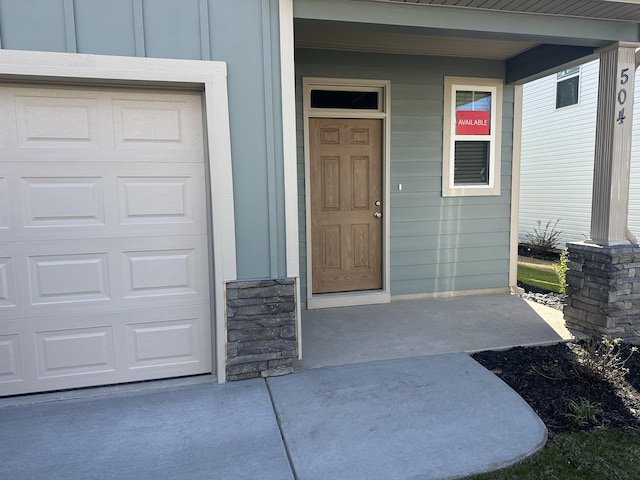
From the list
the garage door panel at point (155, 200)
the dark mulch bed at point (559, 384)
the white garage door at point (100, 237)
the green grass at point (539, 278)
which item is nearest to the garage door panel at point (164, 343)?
the white garage door at point (100, 237)

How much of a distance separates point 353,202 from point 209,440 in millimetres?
3223

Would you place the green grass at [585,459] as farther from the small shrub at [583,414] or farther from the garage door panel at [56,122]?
the garage door panel at [56,122]

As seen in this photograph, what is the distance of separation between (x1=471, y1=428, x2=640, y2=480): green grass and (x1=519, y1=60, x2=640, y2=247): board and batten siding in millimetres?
7159

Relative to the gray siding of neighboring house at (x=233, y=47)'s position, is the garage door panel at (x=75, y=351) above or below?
below

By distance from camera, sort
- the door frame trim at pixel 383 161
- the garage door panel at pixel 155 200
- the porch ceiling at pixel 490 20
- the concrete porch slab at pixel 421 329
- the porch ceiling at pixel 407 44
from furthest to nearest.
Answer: the door frame trim at pixel 383 161, the porch ceiling at pixel 407 44, the concrete porch slab at pixel 421 329, the porch ceiling at pixel 490 20, the garage door panel at pixel 155 200

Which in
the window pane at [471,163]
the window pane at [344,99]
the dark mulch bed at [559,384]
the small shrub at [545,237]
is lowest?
the dark mulch bed at [559,384]

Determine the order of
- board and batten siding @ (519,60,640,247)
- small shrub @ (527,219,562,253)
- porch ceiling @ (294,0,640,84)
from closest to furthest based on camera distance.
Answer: porch ceiling @ (294,0,640,84) < board and batten siding @ (519,60,640,247) < small shrub @ (527,219,562,253)

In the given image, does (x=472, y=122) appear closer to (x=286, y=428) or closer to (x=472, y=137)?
(x=472, y=137)

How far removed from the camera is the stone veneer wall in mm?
3107

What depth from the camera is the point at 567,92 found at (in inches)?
382

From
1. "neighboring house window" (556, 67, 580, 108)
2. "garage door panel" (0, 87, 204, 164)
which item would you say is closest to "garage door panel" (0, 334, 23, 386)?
"garage door panel" (0, 87, 204, 164)

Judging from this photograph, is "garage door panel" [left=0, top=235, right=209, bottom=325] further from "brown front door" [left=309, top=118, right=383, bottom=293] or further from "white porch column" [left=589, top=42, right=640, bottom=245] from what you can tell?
"white porch column" [left=589, top=42, right=640, bottom=245]

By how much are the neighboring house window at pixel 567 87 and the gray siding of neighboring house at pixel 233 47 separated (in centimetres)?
875

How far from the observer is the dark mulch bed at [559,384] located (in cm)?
271
